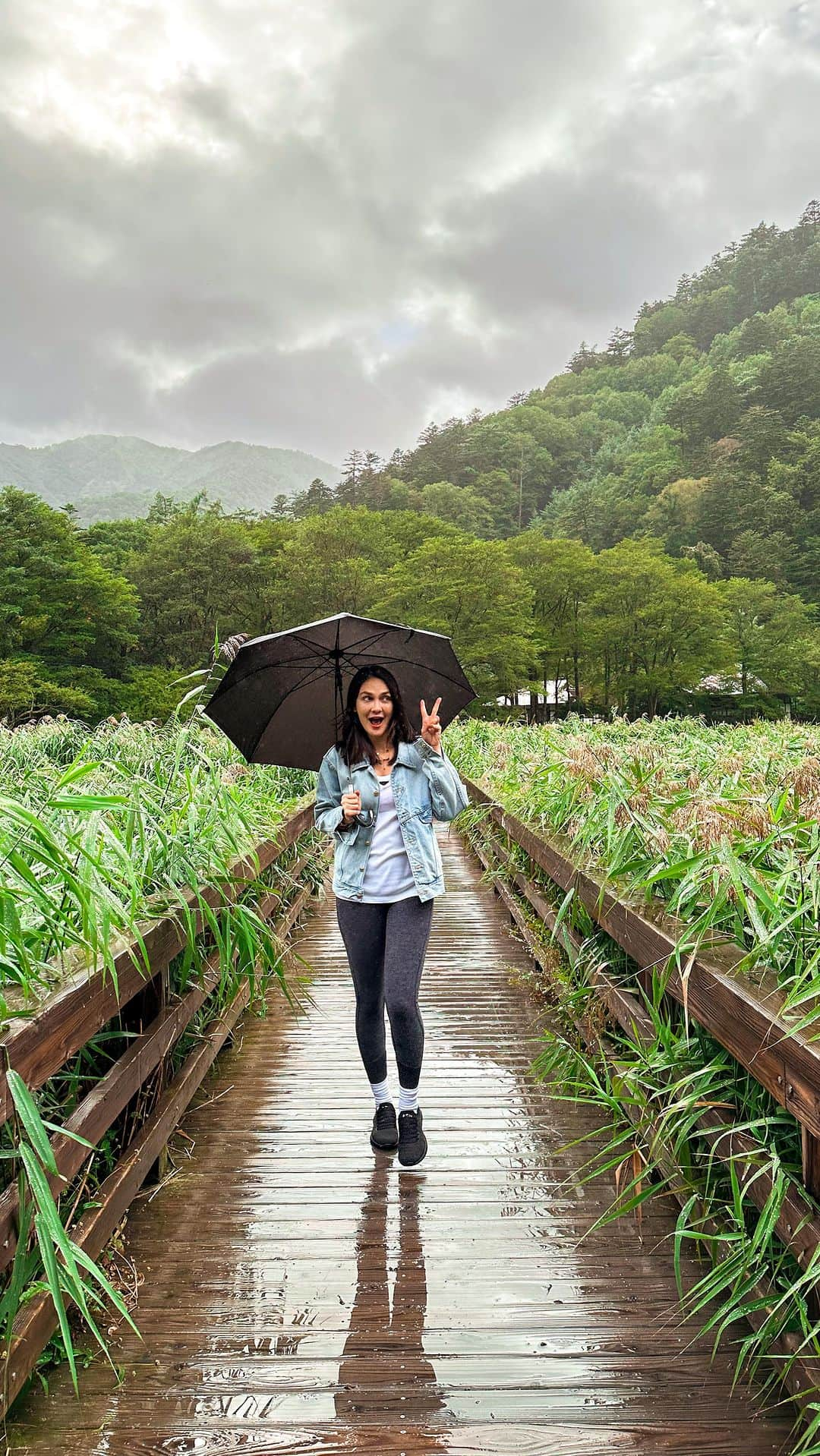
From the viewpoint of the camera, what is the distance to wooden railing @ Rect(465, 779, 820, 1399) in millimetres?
1459

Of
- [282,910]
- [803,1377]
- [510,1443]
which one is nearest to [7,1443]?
[510,1443]

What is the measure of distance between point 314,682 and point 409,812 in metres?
0.76

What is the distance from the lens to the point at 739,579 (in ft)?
114

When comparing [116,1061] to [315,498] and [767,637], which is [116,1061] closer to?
[767,637]

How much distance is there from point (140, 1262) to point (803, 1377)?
58.1 inches

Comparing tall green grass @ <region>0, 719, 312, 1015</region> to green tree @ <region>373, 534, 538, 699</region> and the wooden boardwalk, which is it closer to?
the wooden boardwalk

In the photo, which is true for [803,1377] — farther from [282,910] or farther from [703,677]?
[703,677]

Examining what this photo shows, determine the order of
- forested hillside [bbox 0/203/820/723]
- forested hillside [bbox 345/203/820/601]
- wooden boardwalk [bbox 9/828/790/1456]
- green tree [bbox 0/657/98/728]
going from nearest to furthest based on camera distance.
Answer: wooden boardwalk [bbox 9/828/790/1456]
green tree [bbox 0/657/98/728]
forested hillside [bbox 0/203/820/723]
forested hillside [bbox 345/203/820/601]

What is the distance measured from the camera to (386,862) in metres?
2.50

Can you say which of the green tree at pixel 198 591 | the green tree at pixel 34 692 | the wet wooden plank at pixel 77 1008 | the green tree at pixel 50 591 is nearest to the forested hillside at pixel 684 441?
the green tree at pixel 198 591

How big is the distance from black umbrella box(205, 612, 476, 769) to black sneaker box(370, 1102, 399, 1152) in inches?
46.0

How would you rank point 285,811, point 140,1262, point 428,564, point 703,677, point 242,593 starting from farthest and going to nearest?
point 242,593 < point 703,677 < point 428,564 < point 285,811 < point 140,1262

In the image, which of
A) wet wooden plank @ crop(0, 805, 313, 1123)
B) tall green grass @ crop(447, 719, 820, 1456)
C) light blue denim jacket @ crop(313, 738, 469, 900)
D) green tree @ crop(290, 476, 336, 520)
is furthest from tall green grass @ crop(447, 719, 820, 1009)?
green tree @ crop(290, 476, 336, 520)

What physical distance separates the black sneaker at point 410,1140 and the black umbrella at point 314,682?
121 centimetres
